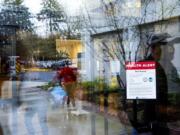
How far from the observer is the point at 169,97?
213 inches

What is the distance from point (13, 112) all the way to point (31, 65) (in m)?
0.89

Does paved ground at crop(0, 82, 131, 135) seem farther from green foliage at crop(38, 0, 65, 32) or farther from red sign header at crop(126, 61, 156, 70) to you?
red sign header at crop(126, 61, 156, 70)

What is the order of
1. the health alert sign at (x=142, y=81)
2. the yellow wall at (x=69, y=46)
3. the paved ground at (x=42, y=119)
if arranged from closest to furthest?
the health alert sign at (x=142, y=81), the yellow wall at (x=69, y=46), the paved ground at (x=42, y=119)

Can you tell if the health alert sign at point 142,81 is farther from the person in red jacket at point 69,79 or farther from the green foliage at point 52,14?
the green foliage at point 52,14

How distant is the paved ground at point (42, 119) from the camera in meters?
6.13

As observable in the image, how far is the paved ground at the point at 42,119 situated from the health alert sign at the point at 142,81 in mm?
1309

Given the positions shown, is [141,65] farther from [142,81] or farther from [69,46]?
[69,46]

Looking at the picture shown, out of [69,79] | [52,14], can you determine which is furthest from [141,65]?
[52,14]

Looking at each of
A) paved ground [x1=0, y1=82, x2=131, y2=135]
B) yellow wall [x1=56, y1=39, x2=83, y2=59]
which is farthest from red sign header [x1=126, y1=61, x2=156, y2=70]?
paved ground [x1=0, y1=82, x2=131, y2=135]

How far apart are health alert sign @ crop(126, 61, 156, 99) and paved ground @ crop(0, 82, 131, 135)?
4.29ft

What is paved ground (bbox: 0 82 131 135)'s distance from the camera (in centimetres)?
613

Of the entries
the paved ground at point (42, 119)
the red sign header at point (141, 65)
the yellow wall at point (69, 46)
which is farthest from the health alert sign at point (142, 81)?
the paved ground at point (42, 119)

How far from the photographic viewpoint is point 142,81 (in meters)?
4.68

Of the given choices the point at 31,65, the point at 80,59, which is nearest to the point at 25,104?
the point at 31,65
